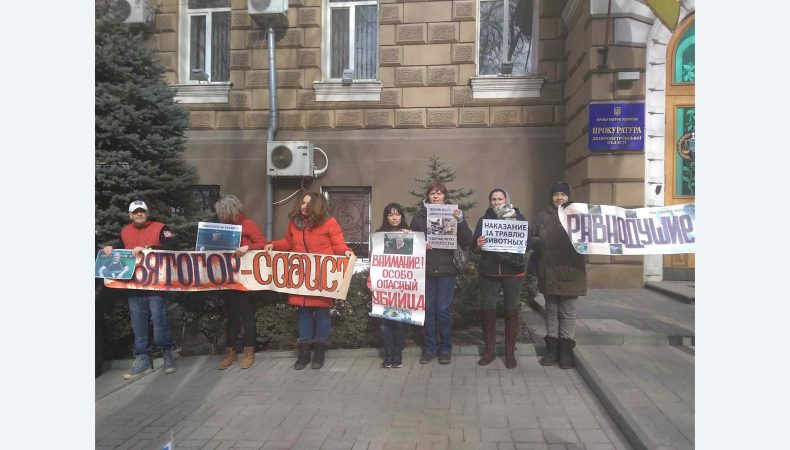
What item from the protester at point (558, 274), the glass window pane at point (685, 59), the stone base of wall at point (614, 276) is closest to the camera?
the glass window pane at point (685, 59)

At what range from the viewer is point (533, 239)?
465 centimetres

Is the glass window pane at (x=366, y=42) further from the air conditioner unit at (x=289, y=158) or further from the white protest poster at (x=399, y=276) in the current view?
the white protest poster at (x=399, y=276)

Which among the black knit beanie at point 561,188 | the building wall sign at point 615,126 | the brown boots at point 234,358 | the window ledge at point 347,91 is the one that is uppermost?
the window ledge at point 347,91

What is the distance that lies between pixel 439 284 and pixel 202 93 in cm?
257

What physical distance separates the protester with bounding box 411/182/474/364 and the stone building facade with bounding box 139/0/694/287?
24 cm

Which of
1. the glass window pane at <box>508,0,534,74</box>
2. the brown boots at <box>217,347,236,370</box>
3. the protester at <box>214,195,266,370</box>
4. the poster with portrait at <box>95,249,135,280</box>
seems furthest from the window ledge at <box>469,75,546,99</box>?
the brown boots at <box>217,347,236,370</box>

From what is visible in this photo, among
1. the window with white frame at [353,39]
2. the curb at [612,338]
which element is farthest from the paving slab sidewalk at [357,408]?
the window with white frame at [353,39]

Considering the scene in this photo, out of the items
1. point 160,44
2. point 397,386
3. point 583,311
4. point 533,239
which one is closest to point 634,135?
point 533,239

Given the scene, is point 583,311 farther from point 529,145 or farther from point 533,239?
point 529,145

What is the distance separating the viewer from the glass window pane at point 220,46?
3873 mm

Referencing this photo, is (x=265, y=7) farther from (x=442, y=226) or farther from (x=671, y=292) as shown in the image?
(x=671, y=292)

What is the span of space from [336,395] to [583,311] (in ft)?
8.68

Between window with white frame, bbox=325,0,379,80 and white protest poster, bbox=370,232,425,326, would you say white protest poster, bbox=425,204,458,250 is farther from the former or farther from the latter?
window with white frame, bbox=325,0,379,80

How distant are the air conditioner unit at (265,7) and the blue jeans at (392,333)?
2.78 metres
